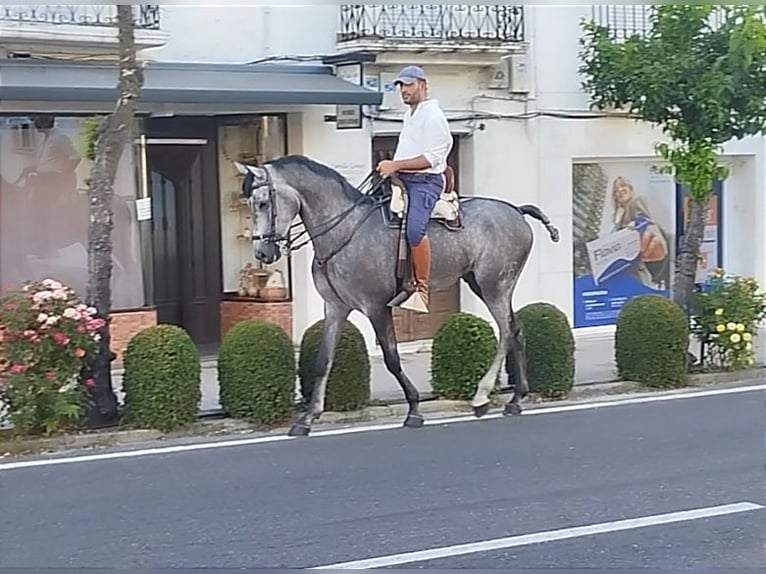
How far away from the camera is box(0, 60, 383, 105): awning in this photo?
1283 cm

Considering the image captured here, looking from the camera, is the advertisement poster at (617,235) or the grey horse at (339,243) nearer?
the grey horse at (339,243)

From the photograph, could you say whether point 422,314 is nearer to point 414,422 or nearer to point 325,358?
point 414,422

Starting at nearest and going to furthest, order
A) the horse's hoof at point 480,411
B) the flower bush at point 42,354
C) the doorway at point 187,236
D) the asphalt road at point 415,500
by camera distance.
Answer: the asphalt road at point 415,500 < the flower bush at point 42,354 < the horse's hoof at point 480,411 < the doorway at point 187,236

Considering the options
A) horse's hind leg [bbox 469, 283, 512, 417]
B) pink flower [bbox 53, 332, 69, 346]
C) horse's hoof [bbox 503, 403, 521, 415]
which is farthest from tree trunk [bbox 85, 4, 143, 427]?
horse's hoof [bbox 503, 403, 521, 415]

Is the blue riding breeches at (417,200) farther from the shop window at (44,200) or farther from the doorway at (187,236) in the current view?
the doorway at (187,236)

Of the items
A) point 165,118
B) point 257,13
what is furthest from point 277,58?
point 165,118

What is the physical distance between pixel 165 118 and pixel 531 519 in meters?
8.98

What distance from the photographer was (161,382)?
10227mm

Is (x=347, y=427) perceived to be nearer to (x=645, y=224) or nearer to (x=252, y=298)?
(x=252, y=298)

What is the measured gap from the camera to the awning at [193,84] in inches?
505

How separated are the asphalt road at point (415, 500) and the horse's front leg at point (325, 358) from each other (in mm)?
342

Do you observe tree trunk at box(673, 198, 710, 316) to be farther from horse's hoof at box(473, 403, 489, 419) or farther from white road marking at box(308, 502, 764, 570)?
white road marking at box(308, 502, 764, 570)

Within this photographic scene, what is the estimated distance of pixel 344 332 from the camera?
1106 centimetres

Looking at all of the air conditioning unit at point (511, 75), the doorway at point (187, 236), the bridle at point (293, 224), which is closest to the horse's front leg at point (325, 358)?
the bridle at point (293, 224)
